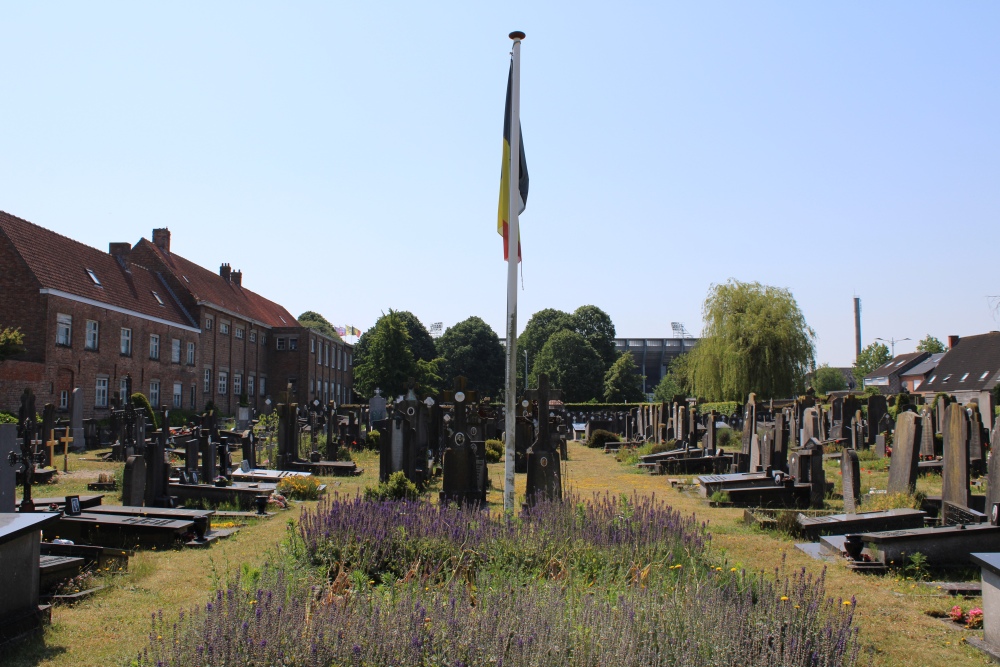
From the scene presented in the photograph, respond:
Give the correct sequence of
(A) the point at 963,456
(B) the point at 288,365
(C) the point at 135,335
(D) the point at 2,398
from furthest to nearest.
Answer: (B) the point at 288,365 → (C) the point at 135,335 → (D) the point at 2,398 → (A) the point at 963,456

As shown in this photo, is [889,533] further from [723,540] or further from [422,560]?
[422,560]

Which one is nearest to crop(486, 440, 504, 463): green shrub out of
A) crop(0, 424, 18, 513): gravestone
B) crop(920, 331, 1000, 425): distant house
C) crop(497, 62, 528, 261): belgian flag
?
crop(497, 62, 528, 261): belgian flag

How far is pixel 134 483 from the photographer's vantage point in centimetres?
1068

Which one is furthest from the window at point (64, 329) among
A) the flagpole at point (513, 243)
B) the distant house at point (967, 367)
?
the distant house at point (967, 367)

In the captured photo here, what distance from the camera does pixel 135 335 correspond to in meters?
35.9

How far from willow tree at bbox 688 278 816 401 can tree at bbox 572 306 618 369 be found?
4234cm

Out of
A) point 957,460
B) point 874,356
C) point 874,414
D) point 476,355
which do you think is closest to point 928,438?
point 874,414

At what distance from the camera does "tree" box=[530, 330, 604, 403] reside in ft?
243

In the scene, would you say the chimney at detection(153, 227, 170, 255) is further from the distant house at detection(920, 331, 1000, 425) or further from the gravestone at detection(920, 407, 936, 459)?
A: the distant house at detection(920, 331, 1000, 425)

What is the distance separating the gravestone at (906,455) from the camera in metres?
10.8

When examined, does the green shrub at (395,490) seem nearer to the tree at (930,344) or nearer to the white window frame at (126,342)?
the white window frame at (126,342)

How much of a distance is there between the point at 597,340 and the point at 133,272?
53151 millimetres

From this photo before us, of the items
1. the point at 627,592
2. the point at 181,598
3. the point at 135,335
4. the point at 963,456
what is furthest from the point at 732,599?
the point at 135,335

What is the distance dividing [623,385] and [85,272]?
50.3 meters
